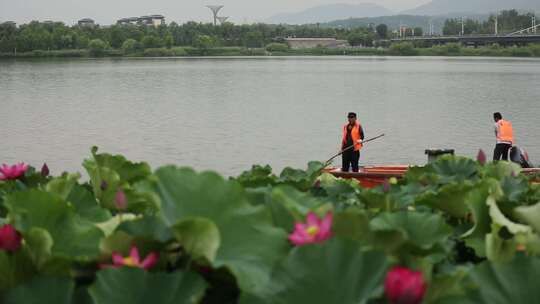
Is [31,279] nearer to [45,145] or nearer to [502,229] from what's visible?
[502,229]

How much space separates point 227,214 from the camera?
6.45ft

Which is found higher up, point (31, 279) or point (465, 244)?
point (31, 279)

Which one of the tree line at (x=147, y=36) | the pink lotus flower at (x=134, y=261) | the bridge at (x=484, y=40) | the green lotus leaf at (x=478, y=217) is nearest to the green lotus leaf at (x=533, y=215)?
the green lotus leaf at (x=478, y=217)

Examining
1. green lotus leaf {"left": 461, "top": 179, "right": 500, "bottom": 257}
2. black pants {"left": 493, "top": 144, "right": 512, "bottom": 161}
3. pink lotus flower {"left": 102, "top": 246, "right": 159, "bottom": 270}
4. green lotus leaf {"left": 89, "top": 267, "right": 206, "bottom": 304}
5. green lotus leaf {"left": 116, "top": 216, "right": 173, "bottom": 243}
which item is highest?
green lotus leaf {"left": 116, "top": 216, "right": 173, "bottom": 243}

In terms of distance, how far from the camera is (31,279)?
1755 mm

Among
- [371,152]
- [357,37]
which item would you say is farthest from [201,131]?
[357,37]

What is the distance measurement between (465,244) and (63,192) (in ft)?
4.18

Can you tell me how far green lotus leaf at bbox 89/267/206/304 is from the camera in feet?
5.34

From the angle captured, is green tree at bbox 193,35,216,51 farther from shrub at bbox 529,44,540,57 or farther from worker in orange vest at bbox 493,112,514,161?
worker in orange vest at bbox 493,112,514,161

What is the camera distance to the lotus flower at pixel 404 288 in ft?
4.43

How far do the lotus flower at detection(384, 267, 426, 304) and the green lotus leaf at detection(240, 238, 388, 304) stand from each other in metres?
0.18

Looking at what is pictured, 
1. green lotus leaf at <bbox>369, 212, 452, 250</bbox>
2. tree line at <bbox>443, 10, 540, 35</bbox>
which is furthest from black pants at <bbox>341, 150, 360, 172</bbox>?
tree line at <bbox>443, 10, 540, 35</bbox>

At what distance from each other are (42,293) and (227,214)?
46 centimetres

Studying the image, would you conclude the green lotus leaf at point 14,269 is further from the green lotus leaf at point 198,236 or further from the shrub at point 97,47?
the shrub at point 97,47
